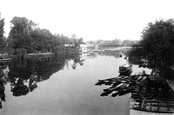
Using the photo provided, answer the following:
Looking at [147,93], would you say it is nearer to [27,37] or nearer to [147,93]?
[147,93]

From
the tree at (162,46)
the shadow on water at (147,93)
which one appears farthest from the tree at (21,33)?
the tree at (162,46)

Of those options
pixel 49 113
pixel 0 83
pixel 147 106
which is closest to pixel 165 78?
pixel 147 106

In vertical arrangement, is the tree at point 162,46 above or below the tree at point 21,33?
below

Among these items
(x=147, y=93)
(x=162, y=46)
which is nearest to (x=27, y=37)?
(x=162, y=46)

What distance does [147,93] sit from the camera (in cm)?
2459

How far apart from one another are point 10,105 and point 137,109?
1470 centimetres

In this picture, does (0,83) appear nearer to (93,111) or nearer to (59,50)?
(93,111)

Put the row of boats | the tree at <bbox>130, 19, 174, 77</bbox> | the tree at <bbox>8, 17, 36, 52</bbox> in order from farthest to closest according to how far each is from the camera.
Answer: the tree at <bbox>8, 17, 36, 52</bbox> < the tree at <bbox>130, 19, 174, 77</bbox> < the row of boats

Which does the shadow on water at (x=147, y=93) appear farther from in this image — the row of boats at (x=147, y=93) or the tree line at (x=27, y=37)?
the tree line at (x=27, y=37)

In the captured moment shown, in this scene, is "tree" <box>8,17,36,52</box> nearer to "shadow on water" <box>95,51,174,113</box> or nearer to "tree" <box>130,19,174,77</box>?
"shadow on water" <box>95,51,174,113</box>

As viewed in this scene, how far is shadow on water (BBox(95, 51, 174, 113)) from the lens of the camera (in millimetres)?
17672

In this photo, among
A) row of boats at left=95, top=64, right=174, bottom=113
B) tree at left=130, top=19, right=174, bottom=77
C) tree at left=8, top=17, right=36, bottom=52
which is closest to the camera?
row of boats at left=95, top=64, right=174, bottom=113

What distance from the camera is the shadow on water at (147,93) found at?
1767 cm

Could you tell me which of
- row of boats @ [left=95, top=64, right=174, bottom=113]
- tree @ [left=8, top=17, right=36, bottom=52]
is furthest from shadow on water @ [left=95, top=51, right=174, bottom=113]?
tree @ [left=8, top=17, right=36, bottom=52]
